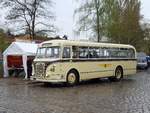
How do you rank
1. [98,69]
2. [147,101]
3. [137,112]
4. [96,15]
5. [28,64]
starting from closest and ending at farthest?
[137,112]
[147,101]
[98,69]
[28,64]
[96,15]

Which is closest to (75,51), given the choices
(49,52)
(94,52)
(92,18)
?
(49,52)

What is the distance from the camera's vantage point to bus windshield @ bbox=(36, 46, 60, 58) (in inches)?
916

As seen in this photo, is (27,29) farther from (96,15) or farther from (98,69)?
(98,69)

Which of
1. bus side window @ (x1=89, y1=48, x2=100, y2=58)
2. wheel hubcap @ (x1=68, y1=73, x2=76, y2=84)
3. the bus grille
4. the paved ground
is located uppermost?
bus side window @ (x1=89, y1=48, x2=100, y2=58)

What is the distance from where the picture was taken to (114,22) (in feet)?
145

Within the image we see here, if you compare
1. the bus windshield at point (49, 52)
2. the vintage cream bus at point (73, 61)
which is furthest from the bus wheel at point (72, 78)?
the bus windshield at point (49, 52)

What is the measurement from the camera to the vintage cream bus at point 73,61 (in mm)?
22812

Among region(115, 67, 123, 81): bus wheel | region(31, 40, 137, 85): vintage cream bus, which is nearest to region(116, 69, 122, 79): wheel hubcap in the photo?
region(115, 67, 123, 81): bus wheel

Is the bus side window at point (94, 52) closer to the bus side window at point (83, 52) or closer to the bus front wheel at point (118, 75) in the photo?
the bus side window at point (83, 52)

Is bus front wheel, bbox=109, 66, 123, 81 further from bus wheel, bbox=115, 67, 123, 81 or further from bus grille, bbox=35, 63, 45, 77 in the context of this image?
bus grille, bbox=35, 63, 45, 77

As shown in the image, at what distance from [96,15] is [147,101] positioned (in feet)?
89.8

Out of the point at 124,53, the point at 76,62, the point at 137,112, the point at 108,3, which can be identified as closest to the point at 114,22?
the point at 108,3

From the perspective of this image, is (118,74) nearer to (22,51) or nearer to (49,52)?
(49,52)

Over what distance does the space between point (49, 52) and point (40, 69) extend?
1.21m
